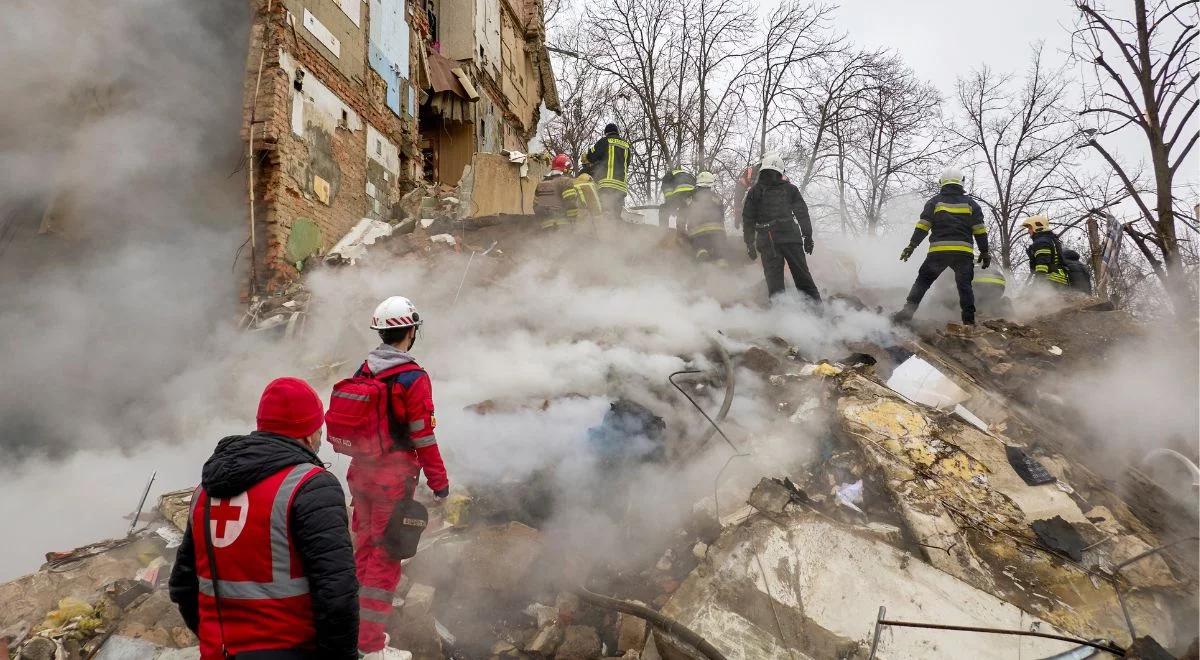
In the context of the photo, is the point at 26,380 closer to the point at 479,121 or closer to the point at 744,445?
the point at 744,445

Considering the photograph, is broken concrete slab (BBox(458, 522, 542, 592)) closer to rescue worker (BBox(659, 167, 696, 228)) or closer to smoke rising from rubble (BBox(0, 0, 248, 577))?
smoke rising from rubble (BBox(0, 0, 248, 577))

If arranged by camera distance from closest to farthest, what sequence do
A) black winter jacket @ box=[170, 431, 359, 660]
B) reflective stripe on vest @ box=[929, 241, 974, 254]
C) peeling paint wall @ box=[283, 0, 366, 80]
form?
black winter jacket @ box=[170, 431, 359, 660], reflective stripe on vest @ box=[929, 241, 974, 254], peeling paint wall @ box=[283, 0, 366, 80]

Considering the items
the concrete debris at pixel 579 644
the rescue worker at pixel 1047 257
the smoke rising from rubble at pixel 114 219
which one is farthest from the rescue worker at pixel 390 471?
the rescue worker at pixel 1047 257

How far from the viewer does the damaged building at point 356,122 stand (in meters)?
6.89

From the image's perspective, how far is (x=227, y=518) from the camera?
162 cm

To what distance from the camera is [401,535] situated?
8.95 feet

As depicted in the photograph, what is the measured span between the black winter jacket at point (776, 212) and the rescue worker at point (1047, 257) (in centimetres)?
362

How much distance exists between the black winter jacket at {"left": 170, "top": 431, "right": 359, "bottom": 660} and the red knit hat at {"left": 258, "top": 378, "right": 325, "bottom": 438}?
3 cm

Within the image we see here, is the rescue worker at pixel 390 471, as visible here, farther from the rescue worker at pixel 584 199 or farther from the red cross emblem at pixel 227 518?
the rescue worker at pixel 584 199

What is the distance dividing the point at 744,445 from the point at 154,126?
7612 mm

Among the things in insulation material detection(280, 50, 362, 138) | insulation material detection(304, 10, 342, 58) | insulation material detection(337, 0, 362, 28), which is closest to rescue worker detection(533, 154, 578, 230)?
insulation material detection(280, 50, 362, 138)

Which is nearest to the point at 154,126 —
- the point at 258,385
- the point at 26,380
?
the point at 26,380

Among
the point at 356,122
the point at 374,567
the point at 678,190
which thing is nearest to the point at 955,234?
the point at 678,190

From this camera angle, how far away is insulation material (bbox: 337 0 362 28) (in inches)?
317
